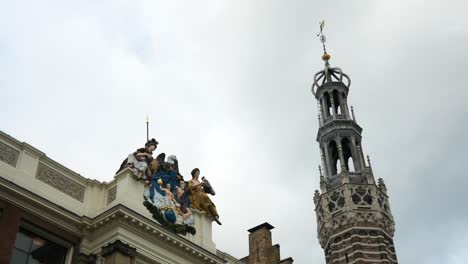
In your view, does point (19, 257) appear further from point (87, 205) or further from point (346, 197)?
point (346, 197)

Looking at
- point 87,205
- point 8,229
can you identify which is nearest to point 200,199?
point 87,205

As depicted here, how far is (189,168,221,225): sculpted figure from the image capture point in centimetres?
2583

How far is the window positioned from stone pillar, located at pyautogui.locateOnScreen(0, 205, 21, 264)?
58cm

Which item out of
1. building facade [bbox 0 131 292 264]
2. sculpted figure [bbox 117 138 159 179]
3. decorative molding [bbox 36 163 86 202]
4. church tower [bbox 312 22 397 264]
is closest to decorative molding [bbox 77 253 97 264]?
building facade [bbox 0 131 292 264]

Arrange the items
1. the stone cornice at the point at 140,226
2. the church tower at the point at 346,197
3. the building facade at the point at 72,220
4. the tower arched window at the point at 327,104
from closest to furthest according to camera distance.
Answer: the building facade at the point at 72,220 < the stone cornice at the point at 140,226 < the church tower at the point at 346,197 < the tower arched window at the point at 327,104

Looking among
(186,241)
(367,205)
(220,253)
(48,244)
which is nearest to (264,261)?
(220,253)

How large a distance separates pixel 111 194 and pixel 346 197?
4177cm

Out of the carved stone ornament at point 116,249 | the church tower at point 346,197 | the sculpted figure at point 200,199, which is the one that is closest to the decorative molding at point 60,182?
the carved stone ornament at point 116,249

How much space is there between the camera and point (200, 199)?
2608 cm

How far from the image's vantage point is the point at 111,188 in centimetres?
2295

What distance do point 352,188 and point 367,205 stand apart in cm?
246

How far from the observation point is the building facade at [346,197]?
191ft

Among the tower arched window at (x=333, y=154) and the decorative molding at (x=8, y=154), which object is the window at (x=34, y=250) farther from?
the tower arched window at (x=333, y=154)

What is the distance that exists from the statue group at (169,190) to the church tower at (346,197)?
33867 mm
